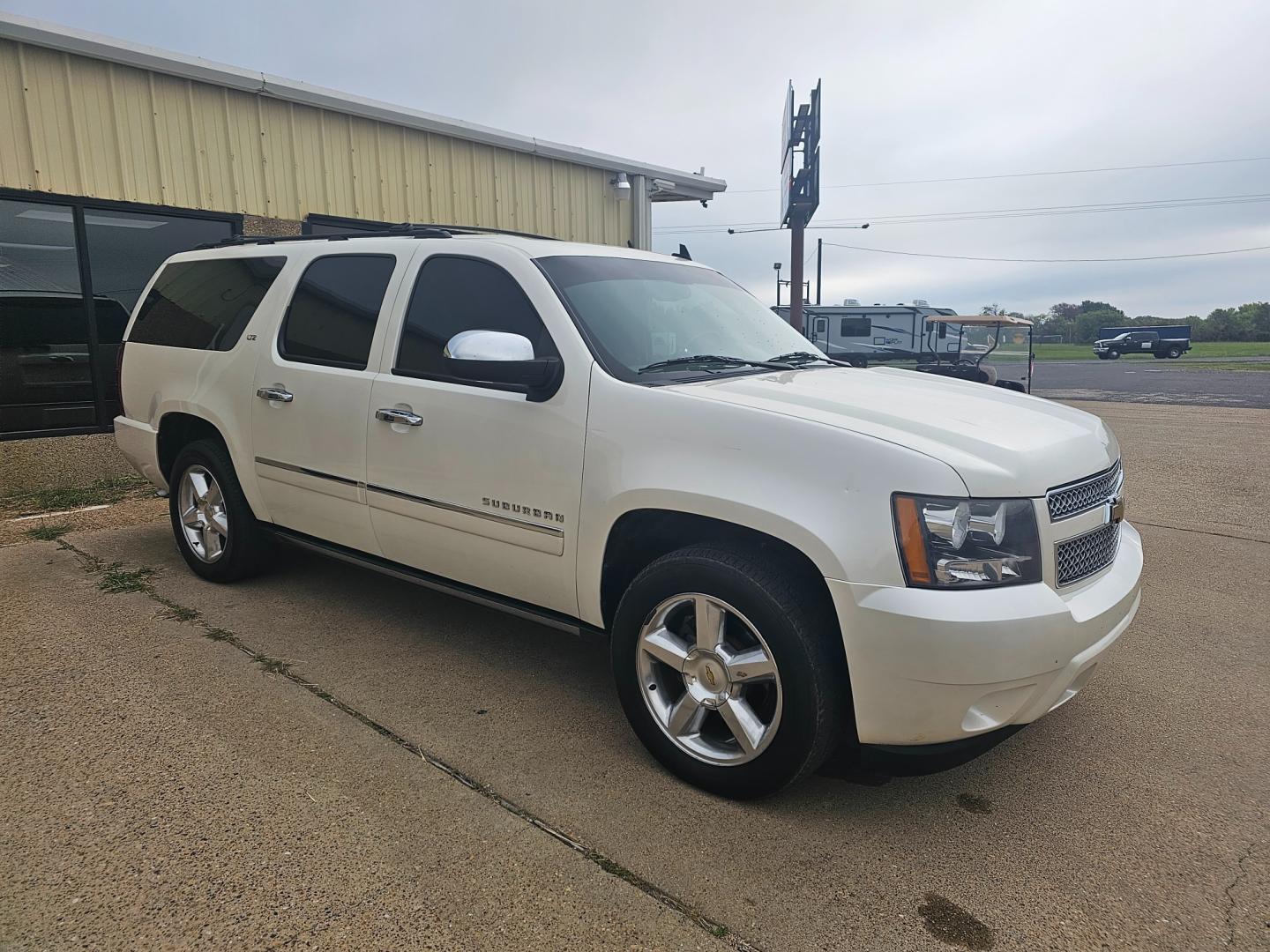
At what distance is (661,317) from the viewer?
11.4 ft

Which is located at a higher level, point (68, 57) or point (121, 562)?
point (68, 57)

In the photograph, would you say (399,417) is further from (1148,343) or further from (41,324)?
(1148,343)

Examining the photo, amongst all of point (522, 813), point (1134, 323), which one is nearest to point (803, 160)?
point (522, 813)

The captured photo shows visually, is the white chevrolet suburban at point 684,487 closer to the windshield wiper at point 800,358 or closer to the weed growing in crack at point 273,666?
the windshield wiper at point 800,358

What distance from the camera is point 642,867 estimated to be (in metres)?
2.33

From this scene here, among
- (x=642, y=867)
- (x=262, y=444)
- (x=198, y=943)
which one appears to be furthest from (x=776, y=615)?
(x=262, y=444)

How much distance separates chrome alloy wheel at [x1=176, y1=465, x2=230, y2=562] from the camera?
4.62 meters

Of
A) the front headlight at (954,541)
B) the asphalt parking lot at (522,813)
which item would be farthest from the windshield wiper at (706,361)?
the asphalt parking lot at (522,813)

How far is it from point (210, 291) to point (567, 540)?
2.98 m

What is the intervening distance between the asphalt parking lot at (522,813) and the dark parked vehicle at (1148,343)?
48.3 m

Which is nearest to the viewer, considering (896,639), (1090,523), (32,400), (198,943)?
(198,943)

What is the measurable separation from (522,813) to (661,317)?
1.98 meters

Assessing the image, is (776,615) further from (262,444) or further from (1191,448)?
(1191,448)

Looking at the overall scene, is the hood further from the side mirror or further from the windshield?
the side mirror
